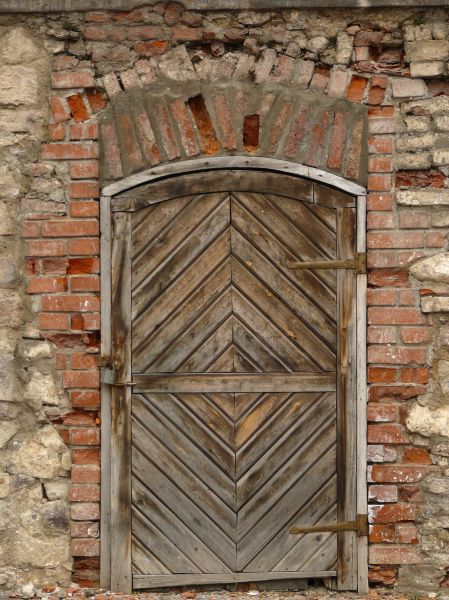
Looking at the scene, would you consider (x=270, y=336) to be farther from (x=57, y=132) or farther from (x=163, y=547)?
(x=57, y=132)

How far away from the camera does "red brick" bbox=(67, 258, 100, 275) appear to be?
399 cm

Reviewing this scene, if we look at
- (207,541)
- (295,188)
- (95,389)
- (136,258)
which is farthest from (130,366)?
(295,188)

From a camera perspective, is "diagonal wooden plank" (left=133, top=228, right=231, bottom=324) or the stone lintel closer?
the stone lintel

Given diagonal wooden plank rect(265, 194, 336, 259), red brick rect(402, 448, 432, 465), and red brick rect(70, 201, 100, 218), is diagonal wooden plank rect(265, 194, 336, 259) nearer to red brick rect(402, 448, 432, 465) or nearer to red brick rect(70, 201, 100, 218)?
red brick rect(70, 201, 100, 218)

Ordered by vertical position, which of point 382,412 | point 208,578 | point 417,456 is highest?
point 382,412

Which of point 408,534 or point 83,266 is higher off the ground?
point 83,266

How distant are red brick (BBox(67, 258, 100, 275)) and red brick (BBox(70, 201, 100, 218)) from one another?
0.22 m

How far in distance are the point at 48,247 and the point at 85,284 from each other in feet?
0.86

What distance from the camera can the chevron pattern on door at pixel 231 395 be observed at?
4.00 m

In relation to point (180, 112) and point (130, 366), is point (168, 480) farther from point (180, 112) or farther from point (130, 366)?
point (180, 112)

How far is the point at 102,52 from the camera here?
399 centimetres

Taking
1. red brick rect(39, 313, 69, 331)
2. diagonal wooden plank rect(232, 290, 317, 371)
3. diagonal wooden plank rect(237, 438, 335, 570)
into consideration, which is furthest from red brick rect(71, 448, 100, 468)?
diagonal wooden plank rect(232, 290, 317, 371)

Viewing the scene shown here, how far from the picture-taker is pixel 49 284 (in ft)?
13.1

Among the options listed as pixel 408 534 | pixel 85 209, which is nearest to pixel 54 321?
pixel 85 209
